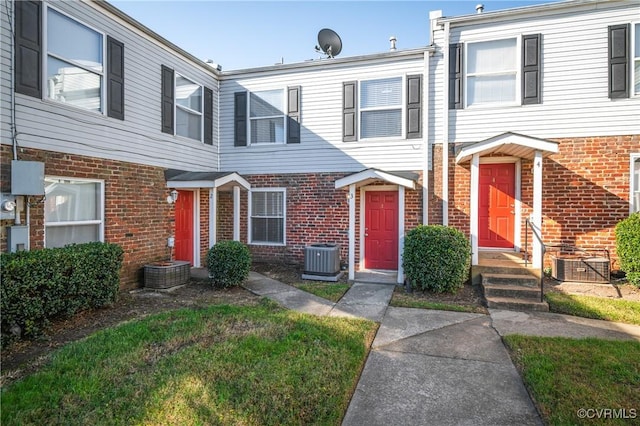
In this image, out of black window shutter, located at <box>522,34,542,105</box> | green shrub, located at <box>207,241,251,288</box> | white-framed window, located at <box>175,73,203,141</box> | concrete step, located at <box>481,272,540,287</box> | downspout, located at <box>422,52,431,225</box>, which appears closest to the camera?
concrete step, located at <box>481,272,540,287</box>

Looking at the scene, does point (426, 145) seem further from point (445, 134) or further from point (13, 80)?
point (13, 80)

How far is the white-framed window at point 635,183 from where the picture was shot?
24.4ft

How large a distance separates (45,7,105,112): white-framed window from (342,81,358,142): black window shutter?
5541mm

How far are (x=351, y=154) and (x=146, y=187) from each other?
16.8ft

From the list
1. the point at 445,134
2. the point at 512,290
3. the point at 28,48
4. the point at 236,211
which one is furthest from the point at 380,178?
the point at 28,48

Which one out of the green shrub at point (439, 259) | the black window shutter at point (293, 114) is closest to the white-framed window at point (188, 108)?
the black window shutter at point (293, 114)

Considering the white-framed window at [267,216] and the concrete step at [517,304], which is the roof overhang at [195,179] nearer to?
the white-framed window at [267,216]

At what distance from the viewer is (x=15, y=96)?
5.18m

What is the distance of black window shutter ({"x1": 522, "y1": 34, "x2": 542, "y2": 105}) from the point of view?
7801 mm

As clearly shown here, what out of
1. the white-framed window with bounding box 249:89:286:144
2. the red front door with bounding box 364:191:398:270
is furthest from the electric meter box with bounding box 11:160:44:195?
the red front door with bounding box 364:191:398:270

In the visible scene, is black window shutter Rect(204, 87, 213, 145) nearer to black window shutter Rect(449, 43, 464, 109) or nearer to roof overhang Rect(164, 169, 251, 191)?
roof overhang Rect(164, 169, 251, 191)

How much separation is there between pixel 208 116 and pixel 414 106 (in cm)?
580

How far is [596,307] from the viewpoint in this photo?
579 centimetres

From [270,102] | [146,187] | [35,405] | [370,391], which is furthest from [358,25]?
[35,405]
